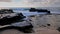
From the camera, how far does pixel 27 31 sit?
67cm

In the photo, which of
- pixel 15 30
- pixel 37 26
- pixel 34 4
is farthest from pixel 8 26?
pixel 34 4

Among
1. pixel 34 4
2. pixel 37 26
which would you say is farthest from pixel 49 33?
pixel 34 4

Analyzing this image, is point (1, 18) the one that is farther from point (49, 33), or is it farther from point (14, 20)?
point (49, 33)

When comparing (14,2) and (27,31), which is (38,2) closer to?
(14,2)

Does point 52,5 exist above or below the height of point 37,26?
above

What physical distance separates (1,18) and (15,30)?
0.52ft

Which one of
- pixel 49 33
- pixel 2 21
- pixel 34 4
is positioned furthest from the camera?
pixel 34 4

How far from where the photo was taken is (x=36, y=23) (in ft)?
2.65

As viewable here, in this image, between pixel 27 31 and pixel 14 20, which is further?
pixel 14 20

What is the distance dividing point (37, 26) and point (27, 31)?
0.11 meters

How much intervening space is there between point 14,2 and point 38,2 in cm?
26

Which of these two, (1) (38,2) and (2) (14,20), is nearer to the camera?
(2) (14,20)

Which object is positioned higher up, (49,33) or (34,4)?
(34,4)

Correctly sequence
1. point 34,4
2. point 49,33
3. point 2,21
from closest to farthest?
point 49,33 → point 2,21 → point 34,4
